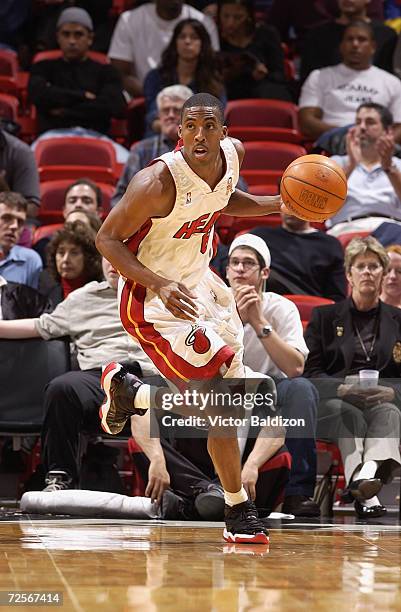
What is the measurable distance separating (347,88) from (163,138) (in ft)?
6.62

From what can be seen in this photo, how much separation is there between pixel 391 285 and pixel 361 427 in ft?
3.70

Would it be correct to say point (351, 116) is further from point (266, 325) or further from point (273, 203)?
point (273, 203)

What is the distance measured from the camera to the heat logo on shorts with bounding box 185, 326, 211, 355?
3.86 metres

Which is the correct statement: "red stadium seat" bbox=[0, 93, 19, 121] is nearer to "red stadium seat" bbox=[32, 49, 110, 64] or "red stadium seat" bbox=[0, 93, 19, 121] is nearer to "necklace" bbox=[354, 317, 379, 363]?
"red stadium seat" bbox=[32, 49, 110, 64]

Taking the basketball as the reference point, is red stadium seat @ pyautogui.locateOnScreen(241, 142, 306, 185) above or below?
above

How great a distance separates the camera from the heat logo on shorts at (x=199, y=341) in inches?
152

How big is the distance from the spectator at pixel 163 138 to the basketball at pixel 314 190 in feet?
10.3

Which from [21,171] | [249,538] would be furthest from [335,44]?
[249,538]

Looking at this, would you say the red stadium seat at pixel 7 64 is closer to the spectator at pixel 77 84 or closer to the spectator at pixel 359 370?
the spectator at pixel 77 84

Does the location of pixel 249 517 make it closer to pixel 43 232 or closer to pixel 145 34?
pixel 43 232

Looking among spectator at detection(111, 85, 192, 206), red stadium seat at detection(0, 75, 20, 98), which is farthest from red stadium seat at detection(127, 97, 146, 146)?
spectator at detection(111, 85, 192, 206)

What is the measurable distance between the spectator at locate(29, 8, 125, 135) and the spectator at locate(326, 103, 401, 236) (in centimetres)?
208

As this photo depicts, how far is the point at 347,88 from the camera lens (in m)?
8.63

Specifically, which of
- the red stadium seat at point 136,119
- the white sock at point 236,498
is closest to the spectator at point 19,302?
the white sock at point 236,498
